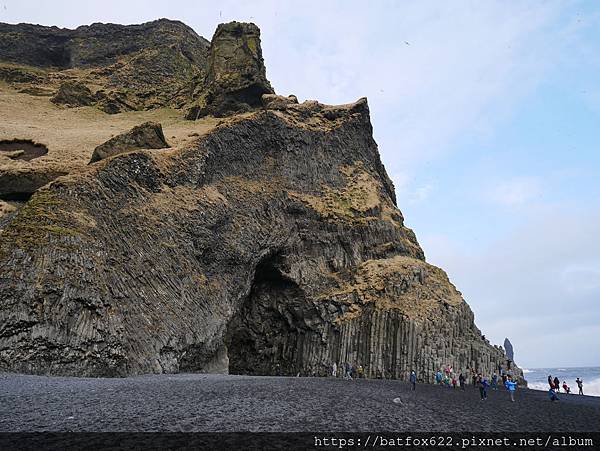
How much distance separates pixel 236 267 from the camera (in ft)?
129

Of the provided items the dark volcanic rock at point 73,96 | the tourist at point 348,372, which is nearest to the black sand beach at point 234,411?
the tourist at point 348,372

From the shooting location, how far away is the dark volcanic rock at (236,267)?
2417 cm

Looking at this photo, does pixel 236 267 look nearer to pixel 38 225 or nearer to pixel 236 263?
pixel 236 263

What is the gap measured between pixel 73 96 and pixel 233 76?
2442 centimetres

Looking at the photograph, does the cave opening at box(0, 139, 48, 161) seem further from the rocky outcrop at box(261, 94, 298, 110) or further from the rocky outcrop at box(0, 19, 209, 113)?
the rocky outcrop at box(261, 94, 298, 110)

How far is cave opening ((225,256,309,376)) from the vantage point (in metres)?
44.1

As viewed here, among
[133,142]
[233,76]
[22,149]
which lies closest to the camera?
[133,142]

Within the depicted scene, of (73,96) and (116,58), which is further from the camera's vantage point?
(116,58)

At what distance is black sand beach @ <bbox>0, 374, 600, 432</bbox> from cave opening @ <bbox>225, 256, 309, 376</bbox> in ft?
71.0

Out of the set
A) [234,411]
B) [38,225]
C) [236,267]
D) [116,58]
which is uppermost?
[116,58]

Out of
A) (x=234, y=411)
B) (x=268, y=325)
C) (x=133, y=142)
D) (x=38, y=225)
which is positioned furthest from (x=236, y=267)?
(x=234, y=411)

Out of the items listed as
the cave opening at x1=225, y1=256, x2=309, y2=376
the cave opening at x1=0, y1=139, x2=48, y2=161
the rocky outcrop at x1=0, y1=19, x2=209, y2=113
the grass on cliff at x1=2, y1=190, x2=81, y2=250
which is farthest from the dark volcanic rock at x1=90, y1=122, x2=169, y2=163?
the rocky outcrop at x1=0, y1=19, x2=209, y2=113

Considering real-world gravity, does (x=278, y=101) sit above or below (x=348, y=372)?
above

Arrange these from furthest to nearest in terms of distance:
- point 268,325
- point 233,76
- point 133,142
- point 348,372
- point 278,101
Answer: point 233,76
point 278,101
point 268,325
point 133,142
point 348,372
